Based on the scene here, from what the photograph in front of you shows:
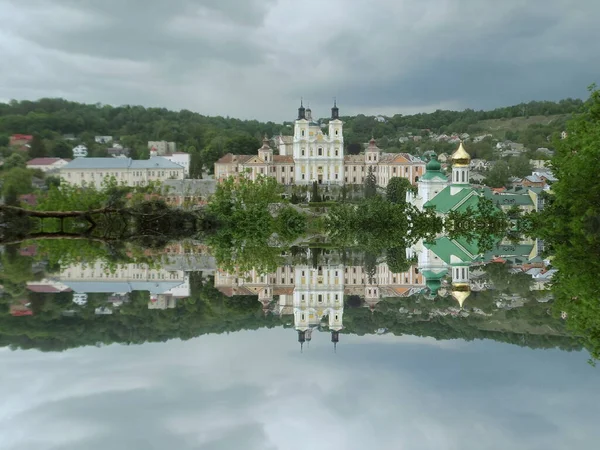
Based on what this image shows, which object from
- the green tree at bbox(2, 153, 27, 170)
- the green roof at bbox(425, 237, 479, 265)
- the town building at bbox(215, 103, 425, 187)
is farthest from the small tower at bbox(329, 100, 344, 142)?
the green roof at bbox(425, 237, 479, 265)

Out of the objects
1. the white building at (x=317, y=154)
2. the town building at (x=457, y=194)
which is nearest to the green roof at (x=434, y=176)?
the town building at (x=457, y=194)

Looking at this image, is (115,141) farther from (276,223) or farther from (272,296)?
(272,296)

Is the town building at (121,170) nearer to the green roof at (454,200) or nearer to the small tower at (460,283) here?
the green roof at (454,200)

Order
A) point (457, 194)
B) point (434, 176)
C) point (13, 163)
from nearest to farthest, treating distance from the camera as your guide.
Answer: point (457, 194), point (434, 176), point (13, 163)

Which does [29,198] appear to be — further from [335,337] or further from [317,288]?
[335,337]

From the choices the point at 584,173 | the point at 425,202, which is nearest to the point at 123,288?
the point at 584,173

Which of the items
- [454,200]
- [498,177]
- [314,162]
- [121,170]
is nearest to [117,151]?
[121,170]
